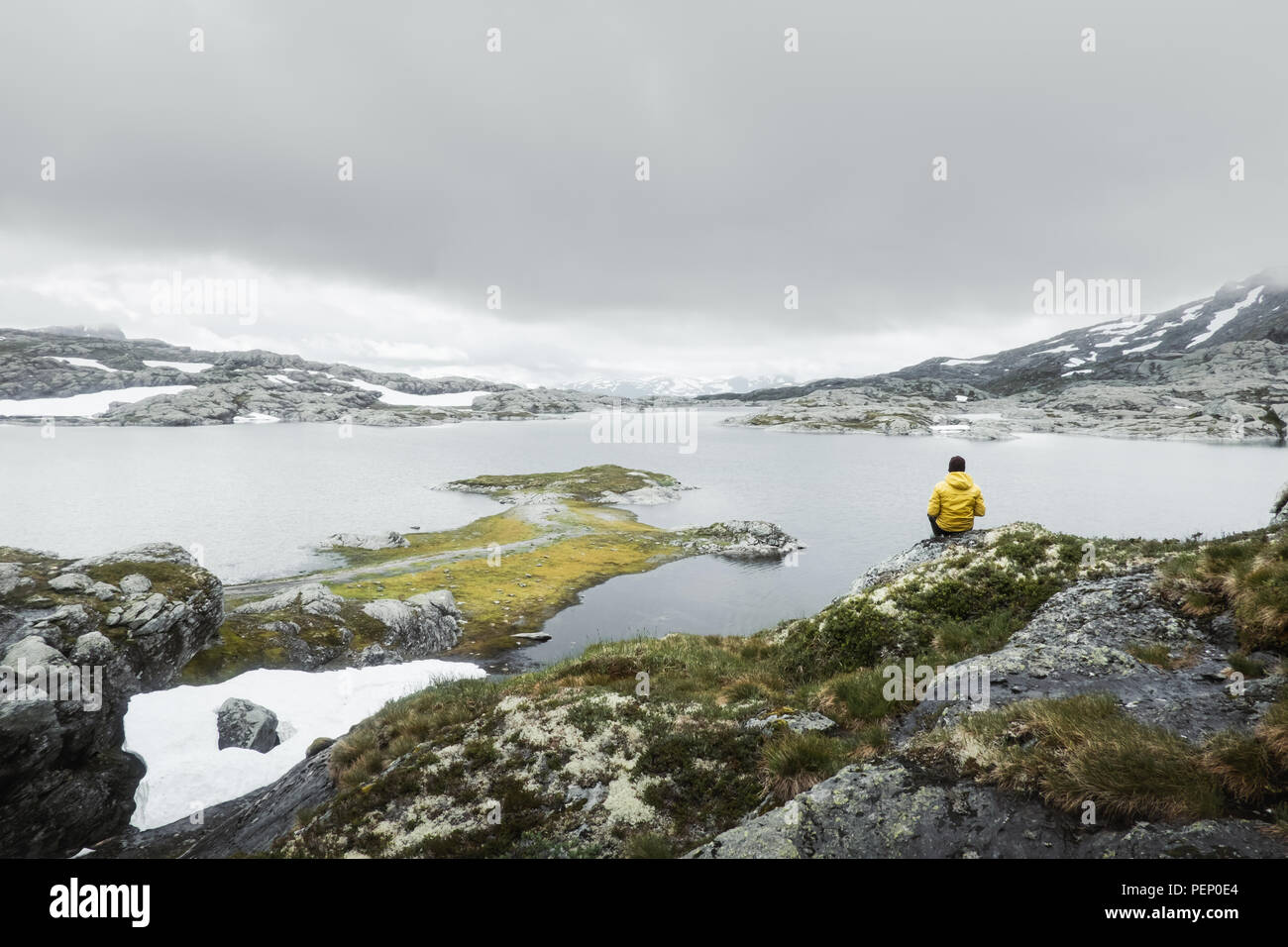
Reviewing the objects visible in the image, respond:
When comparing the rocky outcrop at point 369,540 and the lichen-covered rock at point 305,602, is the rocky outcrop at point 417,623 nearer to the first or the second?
the lichen-covered rock at point 305,602

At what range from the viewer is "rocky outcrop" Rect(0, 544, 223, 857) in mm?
15055

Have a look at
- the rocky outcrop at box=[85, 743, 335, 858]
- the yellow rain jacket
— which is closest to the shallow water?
the rocky outcrop at box=[85, 743, 335, 858]

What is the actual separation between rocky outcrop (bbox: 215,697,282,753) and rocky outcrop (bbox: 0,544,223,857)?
229cm

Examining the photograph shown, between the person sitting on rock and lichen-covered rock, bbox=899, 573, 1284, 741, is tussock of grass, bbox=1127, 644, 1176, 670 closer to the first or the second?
lichen-covered rock, bbox=899, 573, 1284, 741

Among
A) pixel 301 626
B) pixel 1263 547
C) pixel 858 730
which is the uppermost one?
pixel 1263 547

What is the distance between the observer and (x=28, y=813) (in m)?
15.0

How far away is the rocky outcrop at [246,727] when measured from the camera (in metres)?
18.7

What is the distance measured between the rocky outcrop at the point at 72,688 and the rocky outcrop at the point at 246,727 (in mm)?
2292

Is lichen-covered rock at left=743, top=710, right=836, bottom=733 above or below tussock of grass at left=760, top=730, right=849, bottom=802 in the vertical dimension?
below

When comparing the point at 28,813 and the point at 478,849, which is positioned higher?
the point at 478,849

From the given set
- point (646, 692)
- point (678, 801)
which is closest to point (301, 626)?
point (646, 692)

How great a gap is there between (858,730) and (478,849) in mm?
6550
